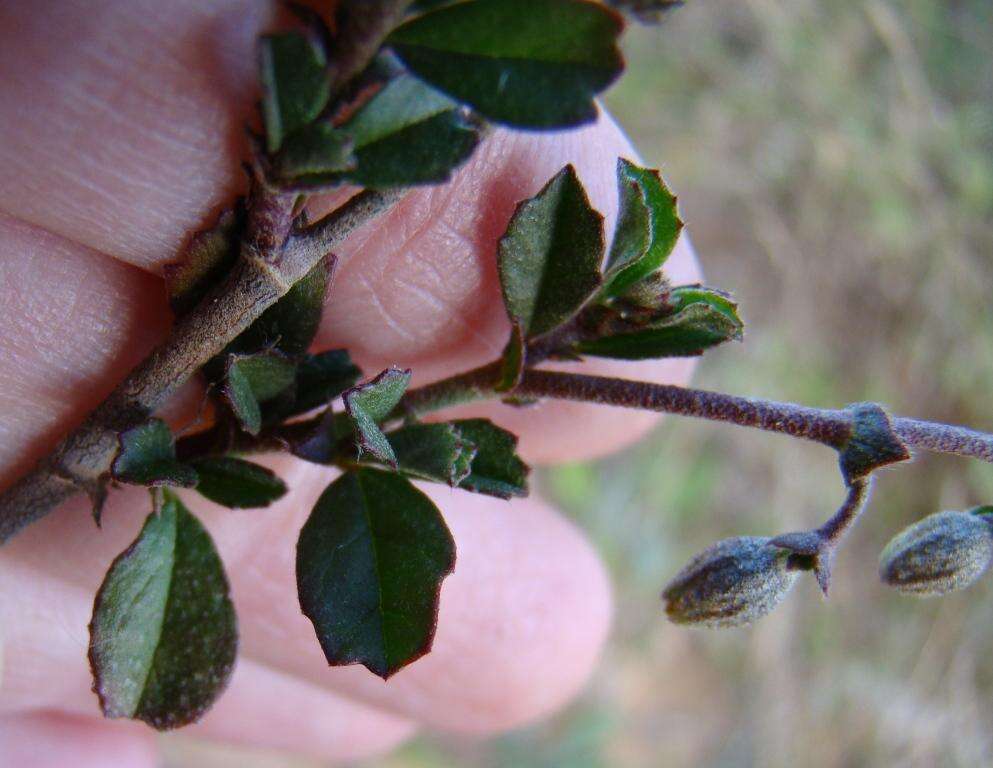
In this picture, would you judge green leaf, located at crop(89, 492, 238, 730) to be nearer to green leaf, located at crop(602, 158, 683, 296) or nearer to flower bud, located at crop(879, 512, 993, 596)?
green leaf, located at crop(602, 158, 683, 296)

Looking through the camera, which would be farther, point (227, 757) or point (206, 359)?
point (227, 757)

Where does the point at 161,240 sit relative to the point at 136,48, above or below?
below

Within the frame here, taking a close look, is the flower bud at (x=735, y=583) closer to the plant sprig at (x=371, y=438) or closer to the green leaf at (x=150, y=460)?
the plant sprig at (x=371, y=438)

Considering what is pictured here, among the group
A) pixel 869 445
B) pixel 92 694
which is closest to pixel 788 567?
pixel 869 445

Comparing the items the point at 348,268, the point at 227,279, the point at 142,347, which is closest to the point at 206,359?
the point at 227,279

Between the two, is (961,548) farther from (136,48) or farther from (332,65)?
(136,48)

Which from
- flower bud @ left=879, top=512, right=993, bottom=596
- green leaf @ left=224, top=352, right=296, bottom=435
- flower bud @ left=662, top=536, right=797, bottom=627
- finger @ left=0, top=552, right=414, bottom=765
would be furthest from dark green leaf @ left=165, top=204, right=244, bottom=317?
flower bud @ left=879, top=512, right=993, bottom=596

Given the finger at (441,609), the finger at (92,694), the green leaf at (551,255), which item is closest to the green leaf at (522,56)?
the green leaf at (551,255)
